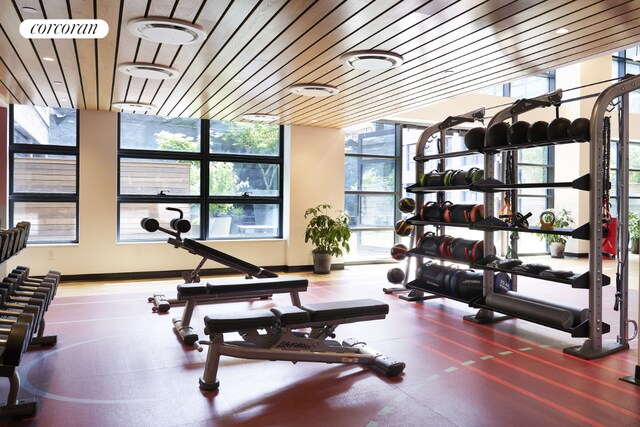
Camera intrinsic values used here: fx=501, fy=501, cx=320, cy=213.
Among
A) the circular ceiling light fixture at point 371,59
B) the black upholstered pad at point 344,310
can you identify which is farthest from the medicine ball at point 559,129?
the black upholstered pad at point 344,310

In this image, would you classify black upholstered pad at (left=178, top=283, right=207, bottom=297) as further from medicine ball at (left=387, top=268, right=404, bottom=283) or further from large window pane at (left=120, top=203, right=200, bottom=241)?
large window pane at (left=120, top=203, right=200, bottom=241)

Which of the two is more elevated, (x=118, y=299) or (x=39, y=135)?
(x=39, y=135)

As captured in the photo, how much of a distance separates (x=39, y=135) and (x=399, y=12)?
5747 millimetres

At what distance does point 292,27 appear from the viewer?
3617mm

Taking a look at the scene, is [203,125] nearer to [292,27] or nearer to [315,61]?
[315,61]

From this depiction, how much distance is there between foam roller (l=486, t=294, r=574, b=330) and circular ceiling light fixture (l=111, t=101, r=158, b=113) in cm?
472

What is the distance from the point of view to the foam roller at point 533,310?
3.92 meters

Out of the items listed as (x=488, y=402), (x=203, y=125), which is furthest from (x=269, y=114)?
(x=488, y=402)

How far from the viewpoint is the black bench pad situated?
4.24 meters

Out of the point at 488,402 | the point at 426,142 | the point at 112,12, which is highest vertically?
the point at 112,12

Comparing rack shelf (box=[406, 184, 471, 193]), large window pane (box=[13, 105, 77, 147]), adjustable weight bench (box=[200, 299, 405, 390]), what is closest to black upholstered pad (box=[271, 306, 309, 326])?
adjustable weight bench (box=[200, 299, 405, 390])

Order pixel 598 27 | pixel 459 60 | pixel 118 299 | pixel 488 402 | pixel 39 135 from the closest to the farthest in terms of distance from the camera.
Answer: pixel 488 402 → pixel 598 27 → pixel 459 60 → pixel 118 299 → pixel 39 135

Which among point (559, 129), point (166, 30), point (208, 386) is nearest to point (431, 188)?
point (559, 129)

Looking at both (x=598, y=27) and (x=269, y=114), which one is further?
(x=269, y=114)
